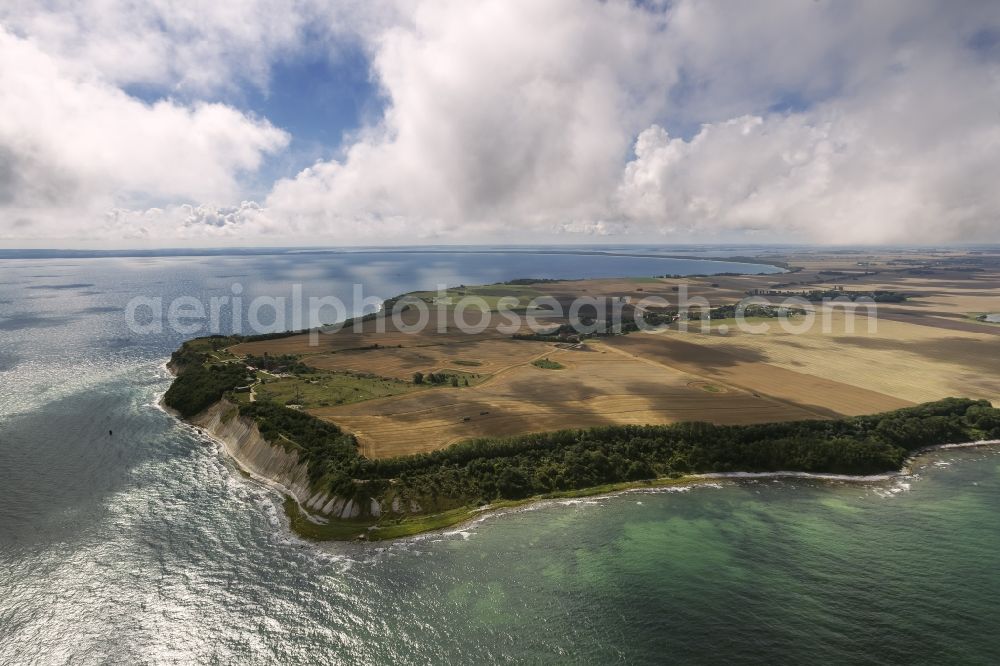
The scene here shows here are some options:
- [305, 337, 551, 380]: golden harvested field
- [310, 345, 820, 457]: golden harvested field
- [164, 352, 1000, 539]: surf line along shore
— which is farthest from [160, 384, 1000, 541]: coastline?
[305, 337, 551, 380]: golden harvested field

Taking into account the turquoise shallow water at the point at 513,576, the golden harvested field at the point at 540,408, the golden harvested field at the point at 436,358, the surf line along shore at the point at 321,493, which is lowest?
the turquoise shallow water at the point at 513,576

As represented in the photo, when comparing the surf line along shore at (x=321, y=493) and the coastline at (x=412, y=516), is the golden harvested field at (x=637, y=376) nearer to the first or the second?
the surf line along shore at (x=321, y=493)

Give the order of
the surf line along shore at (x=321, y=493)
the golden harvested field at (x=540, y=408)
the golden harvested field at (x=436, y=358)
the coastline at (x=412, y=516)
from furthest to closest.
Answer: the golden harvested field at (x=436, y=358) → the golden harvested field at (x=540, y=408) → the surf line along shore at (x=321, y=493) → the coastline at (x=412, y=516)

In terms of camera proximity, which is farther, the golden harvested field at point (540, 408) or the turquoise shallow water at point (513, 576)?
the golden harvested field at point (540, 408)

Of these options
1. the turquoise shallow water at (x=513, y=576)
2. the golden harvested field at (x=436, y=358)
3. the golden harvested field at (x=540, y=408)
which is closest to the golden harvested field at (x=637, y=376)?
the golden harvested field at (x=540, y=408)

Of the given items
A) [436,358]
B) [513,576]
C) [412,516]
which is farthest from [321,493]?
[436,358]

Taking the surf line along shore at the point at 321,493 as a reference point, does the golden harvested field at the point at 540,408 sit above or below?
above
